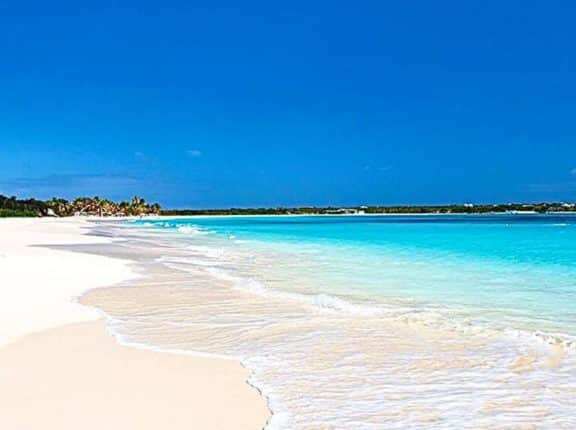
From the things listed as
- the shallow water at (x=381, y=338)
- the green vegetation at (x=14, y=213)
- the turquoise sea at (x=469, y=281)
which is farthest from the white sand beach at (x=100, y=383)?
the green vegetation at (x=14, y=213)

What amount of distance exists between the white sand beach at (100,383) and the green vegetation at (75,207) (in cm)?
8945

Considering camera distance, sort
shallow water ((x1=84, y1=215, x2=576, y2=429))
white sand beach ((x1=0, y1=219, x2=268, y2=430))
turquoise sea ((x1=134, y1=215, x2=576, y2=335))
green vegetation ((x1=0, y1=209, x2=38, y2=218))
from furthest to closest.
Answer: green vegetation ((x1=0, y1=209, x2=38, y2=218)) → turquoise sea ((x1=134, y1=215, x2=576, y2=335)) → shallow water ((x1=84, y1=215, x2=576, y2=429)) → white sand beach ((x1=0, y1=219, x2=268, y2=430))

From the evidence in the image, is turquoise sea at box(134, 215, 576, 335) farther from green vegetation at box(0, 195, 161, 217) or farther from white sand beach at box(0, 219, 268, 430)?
green vegetation at box(0, 195, 161, 217)

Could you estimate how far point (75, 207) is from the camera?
142375mm

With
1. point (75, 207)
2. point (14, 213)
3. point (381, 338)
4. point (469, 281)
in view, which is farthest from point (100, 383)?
point (75, 207)

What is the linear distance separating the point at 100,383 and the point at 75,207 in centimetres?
14691

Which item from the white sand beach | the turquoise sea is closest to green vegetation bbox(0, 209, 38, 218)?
the turquoise sea

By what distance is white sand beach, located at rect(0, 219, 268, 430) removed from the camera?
4270 mm

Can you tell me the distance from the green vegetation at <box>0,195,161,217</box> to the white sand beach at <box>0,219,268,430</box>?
8945 centimetres

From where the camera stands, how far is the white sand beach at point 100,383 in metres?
4.27

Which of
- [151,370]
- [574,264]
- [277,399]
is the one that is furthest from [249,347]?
[574,264]

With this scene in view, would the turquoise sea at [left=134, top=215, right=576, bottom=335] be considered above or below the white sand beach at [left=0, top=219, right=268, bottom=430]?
below

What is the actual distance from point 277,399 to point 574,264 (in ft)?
51.3

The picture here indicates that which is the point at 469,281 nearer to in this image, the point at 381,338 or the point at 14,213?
the point at 381,338
